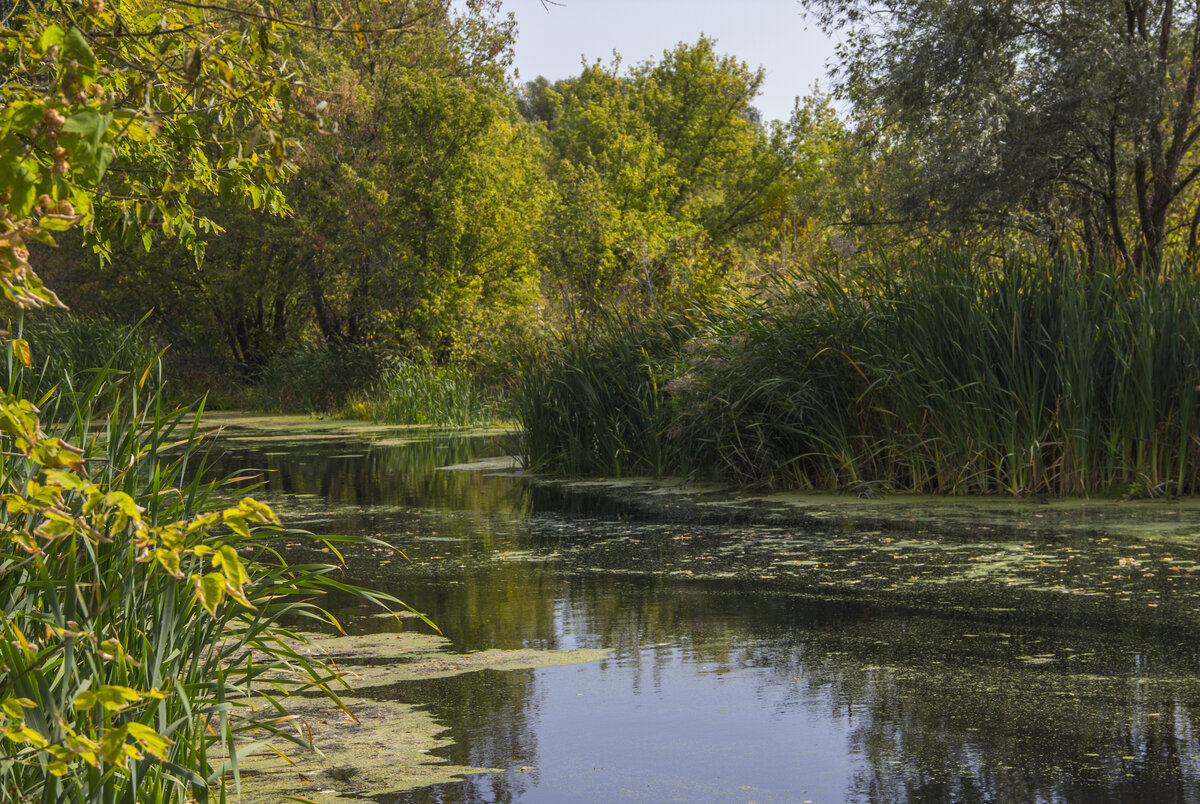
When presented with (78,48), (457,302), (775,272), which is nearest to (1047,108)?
(775,272)

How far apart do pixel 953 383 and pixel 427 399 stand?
520 inches

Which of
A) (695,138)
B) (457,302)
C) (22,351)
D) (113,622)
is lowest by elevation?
(113,622)

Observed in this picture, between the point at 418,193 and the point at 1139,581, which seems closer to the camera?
the point at 1139,581

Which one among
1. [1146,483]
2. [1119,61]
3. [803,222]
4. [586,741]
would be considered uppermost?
[803,222]

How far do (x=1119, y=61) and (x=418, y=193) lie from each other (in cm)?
1342

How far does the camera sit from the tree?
15.8 metres

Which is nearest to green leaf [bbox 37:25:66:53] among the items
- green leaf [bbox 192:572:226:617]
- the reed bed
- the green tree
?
green leaf [bbox 192:572:226:617]

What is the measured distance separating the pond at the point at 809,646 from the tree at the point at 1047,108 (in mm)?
8270

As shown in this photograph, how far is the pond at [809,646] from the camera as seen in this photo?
12.2ft

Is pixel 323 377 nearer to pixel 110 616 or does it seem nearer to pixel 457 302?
pixel 457 302

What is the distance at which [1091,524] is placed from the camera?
808 cm

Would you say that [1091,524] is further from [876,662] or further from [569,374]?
[569,374]

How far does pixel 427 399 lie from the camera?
21562 millimetres

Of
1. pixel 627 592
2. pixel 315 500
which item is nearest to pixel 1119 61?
pixel 315 500
